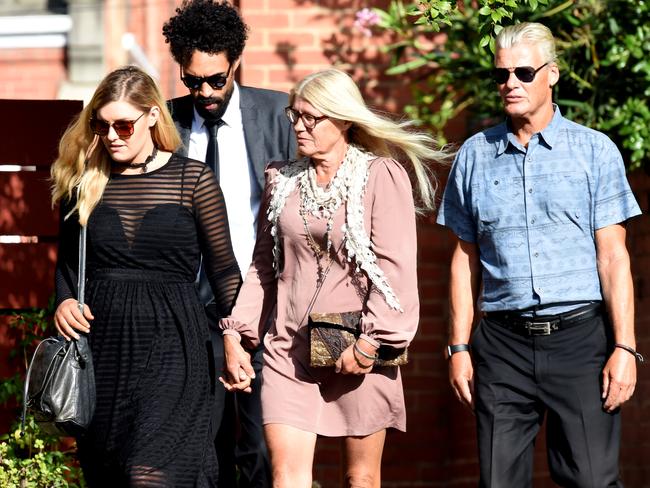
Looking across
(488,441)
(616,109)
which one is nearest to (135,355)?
(488,441)

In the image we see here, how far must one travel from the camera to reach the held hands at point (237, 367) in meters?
5.04

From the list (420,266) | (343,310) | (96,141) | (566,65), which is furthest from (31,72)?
(343,310)

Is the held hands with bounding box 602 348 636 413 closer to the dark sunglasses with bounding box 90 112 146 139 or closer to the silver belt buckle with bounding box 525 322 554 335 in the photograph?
the silver belt buckle with bounding box 525 322 554 335

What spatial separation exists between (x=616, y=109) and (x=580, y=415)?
2015mm

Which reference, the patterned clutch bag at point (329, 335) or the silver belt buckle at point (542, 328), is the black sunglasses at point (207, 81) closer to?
the patterned clutch bag at point (329, 335)

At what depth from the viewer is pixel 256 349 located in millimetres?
5430

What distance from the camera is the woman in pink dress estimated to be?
4898 millimetres

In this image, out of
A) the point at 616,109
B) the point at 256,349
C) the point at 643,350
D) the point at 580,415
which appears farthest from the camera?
the point at 643,350

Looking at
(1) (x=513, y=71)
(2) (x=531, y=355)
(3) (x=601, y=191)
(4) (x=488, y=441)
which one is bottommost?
(4) (x=488, y=441)

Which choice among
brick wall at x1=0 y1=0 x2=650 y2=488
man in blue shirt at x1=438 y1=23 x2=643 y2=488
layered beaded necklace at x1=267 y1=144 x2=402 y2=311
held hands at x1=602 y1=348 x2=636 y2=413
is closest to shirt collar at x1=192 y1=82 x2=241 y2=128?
layered beaded necklace at x1=267 y1=144 x2=402 y2=311

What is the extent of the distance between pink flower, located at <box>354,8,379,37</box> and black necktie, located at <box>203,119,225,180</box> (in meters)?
1.38

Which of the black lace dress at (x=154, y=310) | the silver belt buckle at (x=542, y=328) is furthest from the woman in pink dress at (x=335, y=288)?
the silver belt buckle at (x=542, y=328)

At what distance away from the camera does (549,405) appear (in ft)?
16.4

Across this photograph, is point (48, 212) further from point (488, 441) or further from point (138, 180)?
point (488, 441)
